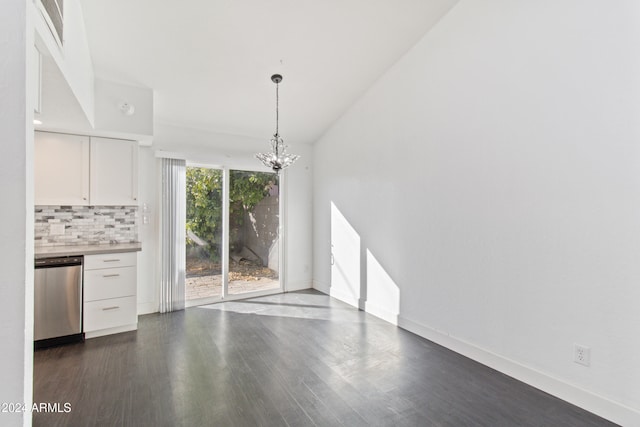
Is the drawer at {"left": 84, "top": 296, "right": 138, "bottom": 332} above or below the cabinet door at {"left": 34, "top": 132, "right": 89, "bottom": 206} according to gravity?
below

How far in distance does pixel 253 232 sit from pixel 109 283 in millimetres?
2176

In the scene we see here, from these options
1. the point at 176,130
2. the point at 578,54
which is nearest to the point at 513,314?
the point at 578,54

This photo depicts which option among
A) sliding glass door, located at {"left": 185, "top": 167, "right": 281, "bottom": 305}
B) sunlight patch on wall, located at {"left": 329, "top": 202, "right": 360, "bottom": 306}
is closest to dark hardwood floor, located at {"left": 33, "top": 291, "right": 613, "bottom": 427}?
sunlight patch on wall, located at {"left": 329, "top": 202, "right": 360, "bottom": 306}

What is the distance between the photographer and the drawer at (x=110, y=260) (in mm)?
3451

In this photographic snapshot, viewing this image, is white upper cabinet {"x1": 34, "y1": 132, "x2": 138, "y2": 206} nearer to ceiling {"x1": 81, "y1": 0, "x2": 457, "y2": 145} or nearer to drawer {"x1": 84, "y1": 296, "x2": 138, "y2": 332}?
ceiling {"x1": 81, "y1": 0, "x2": 457, "y2": 145}

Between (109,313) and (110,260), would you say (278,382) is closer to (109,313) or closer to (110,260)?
(109,313)

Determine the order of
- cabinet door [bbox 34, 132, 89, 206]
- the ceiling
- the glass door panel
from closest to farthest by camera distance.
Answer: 1. the ceiling
2. cabinet door [bbox 34, 132, 89, 206]
3. the glass door panel

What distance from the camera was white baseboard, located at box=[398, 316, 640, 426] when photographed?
2.08 meters

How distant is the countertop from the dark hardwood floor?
96 centimetres

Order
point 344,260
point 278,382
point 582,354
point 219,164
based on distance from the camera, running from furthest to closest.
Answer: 1. point 344,260
2. point 219,164
3. point 278,382
4. point 582,354

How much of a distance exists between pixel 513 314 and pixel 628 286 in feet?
2.70

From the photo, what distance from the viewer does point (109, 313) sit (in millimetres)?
3555

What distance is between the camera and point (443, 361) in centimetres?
296

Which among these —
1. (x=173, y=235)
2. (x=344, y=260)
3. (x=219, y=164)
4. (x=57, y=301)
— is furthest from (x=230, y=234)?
(x=57, y=301)
